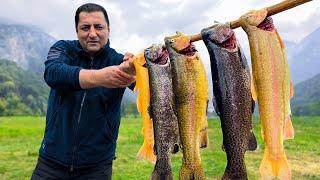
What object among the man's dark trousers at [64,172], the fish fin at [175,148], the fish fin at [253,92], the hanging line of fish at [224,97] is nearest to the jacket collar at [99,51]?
the man's dark trousers at [64,172]

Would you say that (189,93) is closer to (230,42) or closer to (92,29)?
(230,42)

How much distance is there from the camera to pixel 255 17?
358 centimetres

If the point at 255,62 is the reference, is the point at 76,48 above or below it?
above

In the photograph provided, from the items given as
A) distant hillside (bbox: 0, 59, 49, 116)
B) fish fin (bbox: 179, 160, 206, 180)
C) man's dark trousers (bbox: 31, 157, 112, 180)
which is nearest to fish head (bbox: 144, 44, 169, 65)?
fish fin (bbox: 179, 160, 206, 180)

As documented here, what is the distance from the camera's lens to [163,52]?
4.22 metres

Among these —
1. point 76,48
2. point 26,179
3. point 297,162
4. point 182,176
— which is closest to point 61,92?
point 76,48

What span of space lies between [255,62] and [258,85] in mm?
181

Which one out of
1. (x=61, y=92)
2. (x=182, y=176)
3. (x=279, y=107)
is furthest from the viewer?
(x=61, y=92)

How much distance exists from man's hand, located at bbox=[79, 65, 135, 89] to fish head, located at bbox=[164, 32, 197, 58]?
870mm

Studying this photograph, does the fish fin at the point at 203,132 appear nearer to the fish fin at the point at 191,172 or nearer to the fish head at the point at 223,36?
the fish fin at the point at 191,172

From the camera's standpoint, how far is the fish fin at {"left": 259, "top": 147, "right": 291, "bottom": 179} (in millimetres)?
3486

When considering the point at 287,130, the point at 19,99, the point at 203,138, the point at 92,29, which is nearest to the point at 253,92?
the point at 287,130

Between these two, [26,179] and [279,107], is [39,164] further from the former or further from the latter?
[26,179]

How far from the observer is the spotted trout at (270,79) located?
3590 mm
